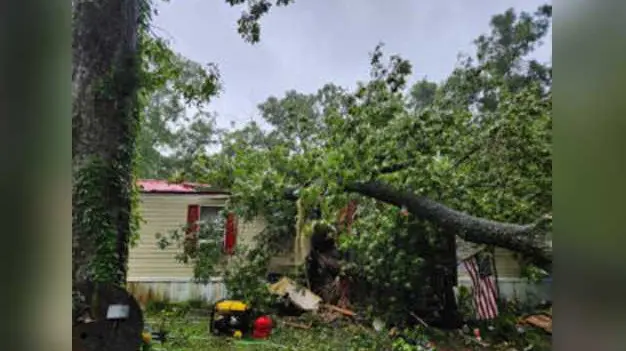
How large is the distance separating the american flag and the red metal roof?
2485mm

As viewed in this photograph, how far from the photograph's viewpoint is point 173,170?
353cm

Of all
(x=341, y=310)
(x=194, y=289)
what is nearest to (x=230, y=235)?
(x=194, y=289)

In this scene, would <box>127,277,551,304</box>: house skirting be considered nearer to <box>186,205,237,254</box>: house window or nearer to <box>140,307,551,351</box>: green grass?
<box>140,307,551,351</box>: green grass

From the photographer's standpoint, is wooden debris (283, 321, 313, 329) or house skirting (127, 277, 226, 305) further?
wooden debris (283, 321, 313, 329)

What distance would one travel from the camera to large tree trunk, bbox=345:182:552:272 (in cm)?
275

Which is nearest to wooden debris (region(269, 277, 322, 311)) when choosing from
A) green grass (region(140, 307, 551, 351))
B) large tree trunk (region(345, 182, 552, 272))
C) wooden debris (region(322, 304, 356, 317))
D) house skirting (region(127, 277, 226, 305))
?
wooden debris (region(322, 304, 356, 317))

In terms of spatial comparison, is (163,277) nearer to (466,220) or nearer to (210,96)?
(210,96)

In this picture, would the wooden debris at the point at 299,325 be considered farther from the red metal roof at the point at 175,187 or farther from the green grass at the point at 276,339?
the red metal roof at the point at 175,187

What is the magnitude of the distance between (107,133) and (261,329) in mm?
2471

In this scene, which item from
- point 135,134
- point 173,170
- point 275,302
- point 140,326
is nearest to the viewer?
point 135,134

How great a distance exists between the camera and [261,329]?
387 cm
